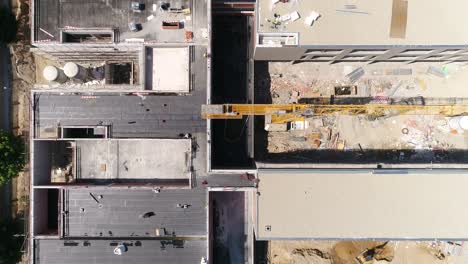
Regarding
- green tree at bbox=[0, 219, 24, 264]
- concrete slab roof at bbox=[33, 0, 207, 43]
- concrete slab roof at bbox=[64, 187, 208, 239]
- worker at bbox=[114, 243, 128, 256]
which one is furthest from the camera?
green tree at bbox=[0, 219, 24, 264]

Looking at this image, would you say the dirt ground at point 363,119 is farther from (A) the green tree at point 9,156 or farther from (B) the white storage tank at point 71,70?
(A) the green tree at point 9,156

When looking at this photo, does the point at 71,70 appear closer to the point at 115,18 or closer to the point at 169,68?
the point at 115,18

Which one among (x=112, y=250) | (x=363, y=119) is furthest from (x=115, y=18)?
(x=363, y=119)

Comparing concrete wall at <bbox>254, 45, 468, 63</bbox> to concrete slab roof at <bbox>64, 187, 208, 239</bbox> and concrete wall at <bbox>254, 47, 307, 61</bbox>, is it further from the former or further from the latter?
concrete slab roof at <bbox>64, 187, 208, 239</bbox>

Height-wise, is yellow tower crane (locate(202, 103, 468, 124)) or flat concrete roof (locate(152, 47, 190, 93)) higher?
flat concrete roof (locate(152, 47, 190, 93))

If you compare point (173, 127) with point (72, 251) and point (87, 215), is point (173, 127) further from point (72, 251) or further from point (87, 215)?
point (72, 251)

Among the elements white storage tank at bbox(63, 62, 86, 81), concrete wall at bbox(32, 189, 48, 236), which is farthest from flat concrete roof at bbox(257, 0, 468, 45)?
concrete wall at bbox(32, 189, 48, 236)

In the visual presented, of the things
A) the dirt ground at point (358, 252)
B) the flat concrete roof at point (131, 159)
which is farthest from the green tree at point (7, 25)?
the dirt ground at point (358, 252)

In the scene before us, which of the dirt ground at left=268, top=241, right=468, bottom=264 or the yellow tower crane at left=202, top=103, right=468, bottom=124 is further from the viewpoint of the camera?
the dirt ground at left=268, top=241, right=468, bottom=264
